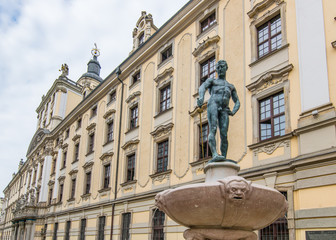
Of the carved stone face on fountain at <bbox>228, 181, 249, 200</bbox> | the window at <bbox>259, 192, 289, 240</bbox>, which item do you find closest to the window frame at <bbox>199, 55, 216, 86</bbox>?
the window at <bbox>259, 192, 289, 240</bbox>

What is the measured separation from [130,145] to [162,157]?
3571 mm

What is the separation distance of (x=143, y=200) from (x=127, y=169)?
3.18m

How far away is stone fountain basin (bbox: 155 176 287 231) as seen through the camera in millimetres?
5230

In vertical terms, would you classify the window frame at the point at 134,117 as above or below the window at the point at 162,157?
above

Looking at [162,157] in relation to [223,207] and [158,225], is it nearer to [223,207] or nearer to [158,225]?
[158,225]

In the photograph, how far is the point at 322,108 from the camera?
1042 cm

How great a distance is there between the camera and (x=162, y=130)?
17.7 meters

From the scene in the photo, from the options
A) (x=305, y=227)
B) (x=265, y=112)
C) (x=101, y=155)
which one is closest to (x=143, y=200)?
(x=101, y=155)

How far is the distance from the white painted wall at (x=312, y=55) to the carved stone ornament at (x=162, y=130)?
738 centimetres

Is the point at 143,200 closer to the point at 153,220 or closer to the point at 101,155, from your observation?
the point at 153,220

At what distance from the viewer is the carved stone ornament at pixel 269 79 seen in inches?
471

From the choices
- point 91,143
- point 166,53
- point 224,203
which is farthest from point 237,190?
point 91,143

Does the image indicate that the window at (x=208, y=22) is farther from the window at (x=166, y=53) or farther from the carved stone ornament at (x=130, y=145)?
the carved stone ornament at (x=130, y=145)

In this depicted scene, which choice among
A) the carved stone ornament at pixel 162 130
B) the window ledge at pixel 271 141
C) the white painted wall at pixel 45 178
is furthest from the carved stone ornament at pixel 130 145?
the white painted wall at pixel 45 178
